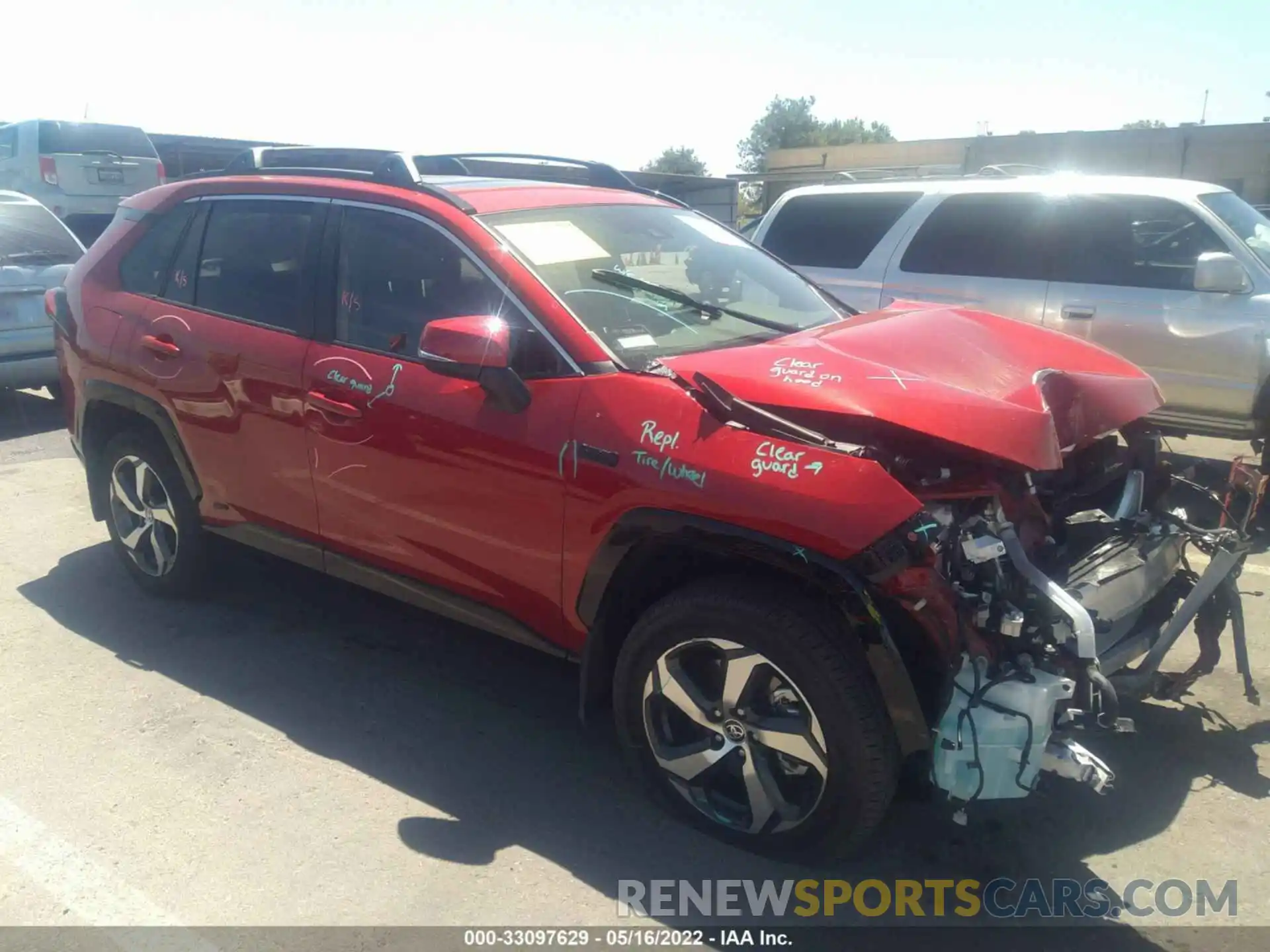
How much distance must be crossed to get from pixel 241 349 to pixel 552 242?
1374 mm

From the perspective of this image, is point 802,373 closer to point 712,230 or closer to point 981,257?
point 712,230

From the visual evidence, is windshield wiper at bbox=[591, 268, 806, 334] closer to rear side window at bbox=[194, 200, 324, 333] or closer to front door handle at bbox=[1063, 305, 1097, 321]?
rear side window at bbox=[194, 200, 324, 333]

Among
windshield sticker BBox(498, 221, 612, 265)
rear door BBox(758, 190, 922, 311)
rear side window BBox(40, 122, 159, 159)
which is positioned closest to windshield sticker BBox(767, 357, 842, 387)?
windshield sticker BBox(498, 221, 612, 265)

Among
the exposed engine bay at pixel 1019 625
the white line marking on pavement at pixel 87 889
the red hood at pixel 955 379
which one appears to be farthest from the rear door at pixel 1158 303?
the white line marking on pavement at pixel 87 889

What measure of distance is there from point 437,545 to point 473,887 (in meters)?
1.14

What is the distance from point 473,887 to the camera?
9.43 ft

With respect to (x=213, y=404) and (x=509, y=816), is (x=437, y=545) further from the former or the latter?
(x=213, y=404)

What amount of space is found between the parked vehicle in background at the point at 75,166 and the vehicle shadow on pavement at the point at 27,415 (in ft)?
17.2

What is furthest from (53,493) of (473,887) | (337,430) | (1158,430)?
(1158,430)

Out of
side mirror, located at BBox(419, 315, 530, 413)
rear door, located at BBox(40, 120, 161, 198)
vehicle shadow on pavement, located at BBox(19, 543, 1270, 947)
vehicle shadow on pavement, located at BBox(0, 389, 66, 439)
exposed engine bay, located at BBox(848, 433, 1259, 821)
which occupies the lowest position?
vehicle shadow on pavement, located at BBox(0, 389, 66, 439)

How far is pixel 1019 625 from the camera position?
2617mm

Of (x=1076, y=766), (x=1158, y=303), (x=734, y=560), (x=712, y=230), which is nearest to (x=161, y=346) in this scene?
(x=712, y=230)

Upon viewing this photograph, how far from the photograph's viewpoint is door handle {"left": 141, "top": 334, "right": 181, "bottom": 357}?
14.0 feet

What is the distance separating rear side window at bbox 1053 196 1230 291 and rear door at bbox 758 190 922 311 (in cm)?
111
